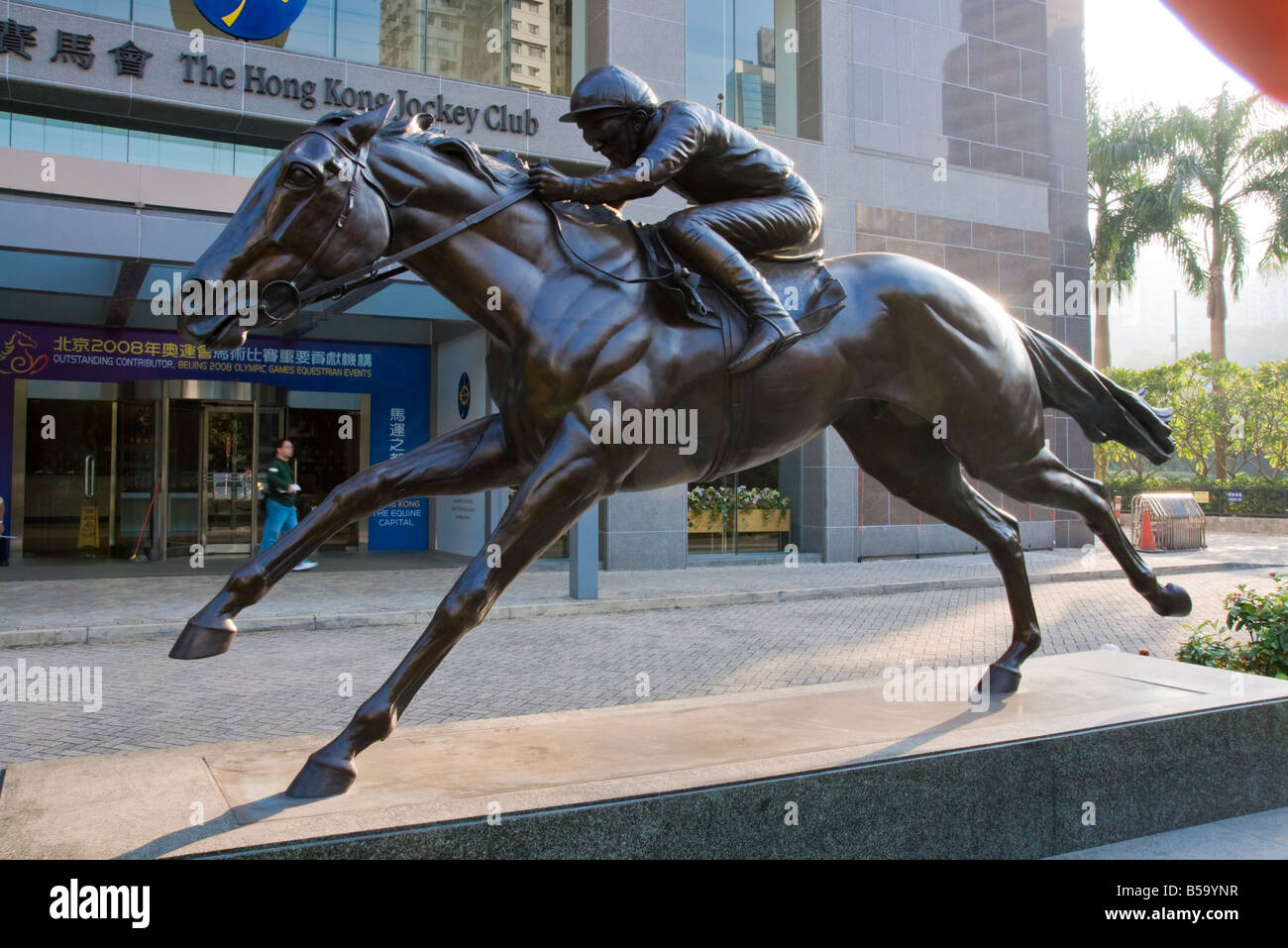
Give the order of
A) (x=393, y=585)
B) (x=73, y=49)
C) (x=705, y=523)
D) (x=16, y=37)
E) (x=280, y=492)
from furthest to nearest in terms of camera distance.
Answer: (x=705, y=523)
(x=280, y=492)
(x=393, y=585)
(x=73, y=49)
(x=16, y=37)

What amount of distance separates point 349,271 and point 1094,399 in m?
3.70

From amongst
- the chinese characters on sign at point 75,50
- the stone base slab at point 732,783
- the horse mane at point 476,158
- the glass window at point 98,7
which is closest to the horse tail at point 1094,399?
the stone base slab at point 732,783

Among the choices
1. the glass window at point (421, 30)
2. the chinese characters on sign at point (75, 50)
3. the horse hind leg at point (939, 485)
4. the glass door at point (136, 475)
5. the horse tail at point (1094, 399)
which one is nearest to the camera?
the horse hind leg at point (939, 485)

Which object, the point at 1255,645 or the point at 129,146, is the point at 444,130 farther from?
the point at 1255,645

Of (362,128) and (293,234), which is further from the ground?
(362,128)

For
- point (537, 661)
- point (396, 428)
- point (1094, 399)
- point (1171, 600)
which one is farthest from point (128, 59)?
point (1171, 600)

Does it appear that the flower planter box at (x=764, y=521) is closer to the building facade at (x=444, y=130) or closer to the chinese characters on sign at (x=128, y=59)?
the building facade at (x=444, y=130)

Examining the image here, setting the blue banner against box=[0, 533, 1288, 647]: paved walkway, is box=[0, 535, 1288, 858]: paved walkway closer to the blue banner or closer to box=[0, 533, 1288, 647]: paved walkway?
box=[0, 533, 1288, 647]: paved walkway

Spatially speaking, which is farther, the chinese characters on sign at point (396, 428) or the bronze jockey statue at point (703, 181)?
the chinese characters on sign at point (396, 428)

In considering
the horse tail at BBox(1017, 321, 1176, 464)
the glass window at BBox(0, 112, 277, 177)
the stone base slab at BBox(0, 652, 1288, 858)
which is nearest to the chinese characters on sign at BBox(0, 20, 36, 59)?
the glass window at BBox(0, 112, 277, 177)

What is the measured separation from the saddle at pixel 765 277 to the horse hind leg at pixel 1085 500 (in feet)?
4.06

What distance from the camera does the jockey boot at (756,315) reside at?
375cm

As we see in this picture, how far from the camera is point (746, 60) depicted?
57.4 ft
